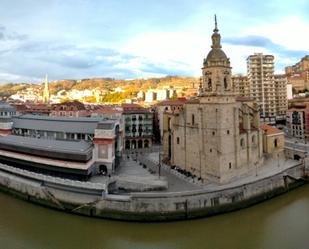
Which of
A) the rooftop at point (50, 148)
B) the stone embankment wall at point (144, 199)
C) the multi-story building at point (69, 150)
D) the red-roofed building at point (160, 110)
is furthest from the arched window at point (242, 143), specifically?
the red-roofed building at point (160, 110)

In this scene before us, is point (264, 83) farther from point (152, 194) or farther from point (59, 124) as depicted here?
point (152, 194)

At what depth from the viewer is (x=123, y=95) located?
143 meters

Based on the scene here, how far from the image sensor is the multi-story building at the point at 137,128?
5322 centimetres

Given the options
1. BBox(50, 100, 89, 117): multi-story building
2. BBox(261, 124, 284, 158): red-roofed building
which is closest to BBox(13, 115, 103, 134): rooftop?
BBox(50, 100, 89, 117): multi-story building

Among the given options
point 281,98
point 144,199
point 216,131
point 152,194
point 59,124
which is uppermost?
point 281,98

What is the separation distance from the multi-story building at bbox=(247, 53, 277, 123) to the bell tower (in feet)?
131

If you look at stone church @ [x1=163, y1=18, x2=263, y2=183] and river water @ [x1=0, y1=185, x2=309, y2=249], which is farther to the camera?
stone church @ [x1=163, y1=18, x2=263, y2=183]

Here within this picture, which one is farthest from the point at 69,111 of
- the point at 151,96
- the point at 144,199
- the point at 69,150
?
the point at 151,96

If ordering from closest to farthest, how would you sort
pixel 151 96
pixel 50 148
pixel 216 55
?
pixel 50 148
pixel 216 55
pixel 151 96

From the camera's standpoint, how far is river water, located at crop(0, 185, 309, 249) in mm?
21125

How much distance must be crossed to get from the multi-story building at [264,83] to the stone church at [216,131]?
35879 millimetres

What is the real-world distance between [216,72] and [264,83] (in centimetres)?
4201

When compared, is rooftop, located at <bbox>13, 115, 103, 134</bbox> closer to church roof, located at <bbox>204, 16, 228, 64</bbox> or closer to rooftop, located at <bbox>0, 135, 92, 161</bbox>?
rooftop, located at <bbox>0, 135, 92, 161</bbox>

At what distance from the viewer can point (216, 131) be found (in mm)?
29734
